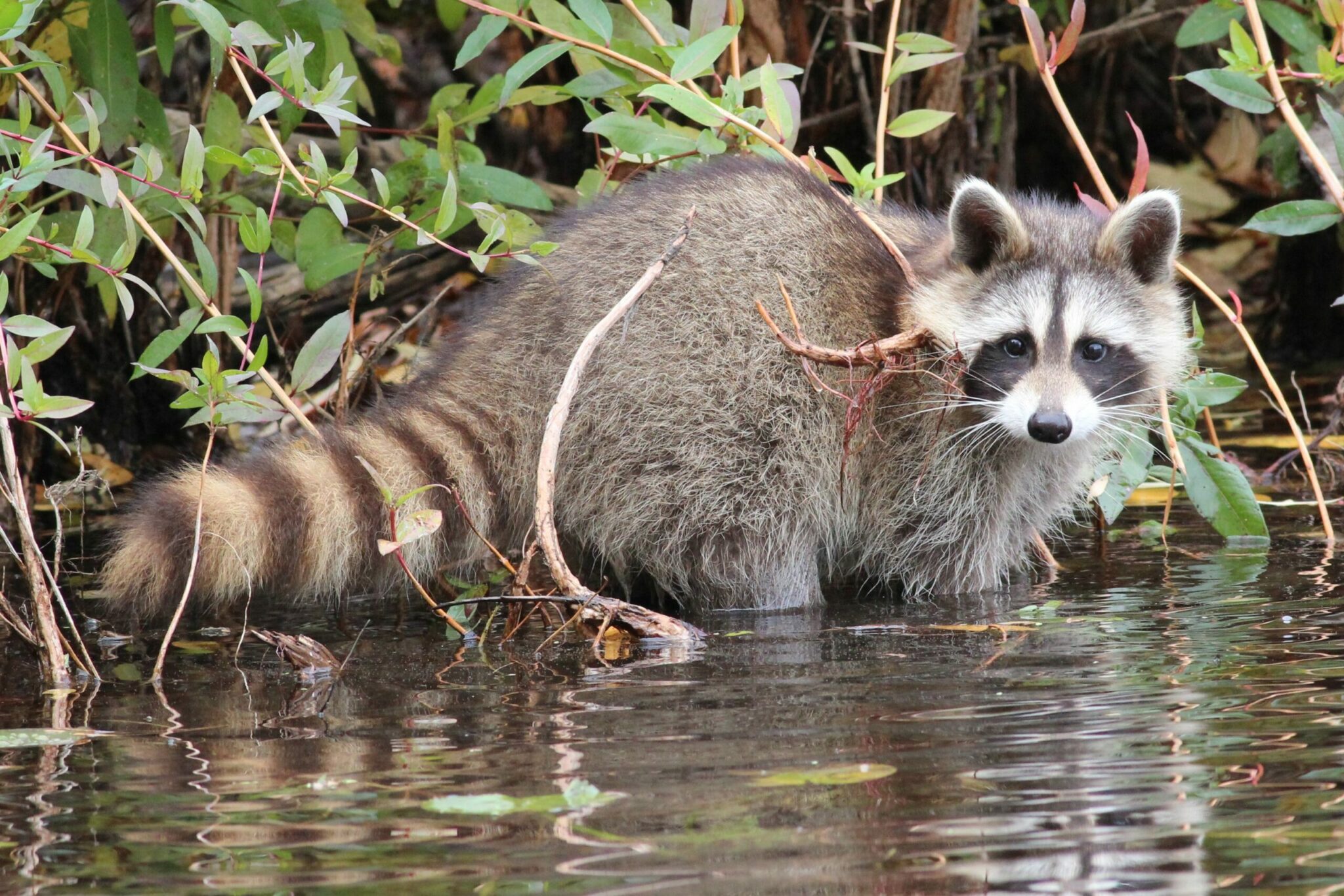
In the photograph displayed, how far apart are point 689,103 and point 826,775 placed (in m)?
2.02

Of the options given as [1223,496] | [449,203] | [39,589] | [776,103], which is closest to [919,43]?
[776,103]

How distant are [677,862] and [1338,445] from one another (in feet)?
12.7

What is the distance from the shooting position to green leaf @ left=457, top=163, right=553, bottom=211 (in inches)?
172

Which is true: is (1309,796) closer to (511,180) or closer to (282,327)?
(511,180)

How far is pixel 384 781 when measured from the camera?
88.5 inches

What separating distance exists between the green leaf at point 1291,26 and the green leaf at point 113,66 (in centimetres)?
333

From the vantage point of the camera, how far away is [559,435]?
135 inches

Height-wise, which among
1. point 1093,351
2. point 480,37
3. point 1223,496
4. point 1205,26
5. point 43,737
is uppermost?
point 1205,26

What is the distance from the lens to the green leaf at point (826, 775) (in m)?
2.20

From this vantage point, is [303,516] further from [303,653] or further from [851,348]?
[851,348]

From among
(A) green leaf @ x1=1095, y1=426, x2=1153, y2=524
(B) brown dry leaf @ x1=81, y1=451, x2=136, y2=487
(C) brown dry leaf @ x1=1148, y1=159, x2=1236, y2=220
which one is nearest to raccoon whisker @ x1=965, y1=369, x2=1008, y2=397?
(A) green leaf @ x1=1095, y1=426, x2=1153, y2=524

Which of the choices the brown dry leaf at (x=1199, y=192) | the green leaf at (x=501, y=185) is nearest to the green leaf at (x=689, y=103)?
the green leaf at (x=501, y=185)

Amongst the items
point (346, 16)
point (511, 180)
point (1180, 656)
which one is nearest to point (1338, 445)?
point (1180, 656)

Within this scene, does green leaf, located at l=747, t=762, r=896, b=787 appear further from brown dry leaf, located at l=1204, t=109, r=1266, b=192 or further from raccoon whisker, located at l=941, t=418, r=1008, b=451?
brown dry leaf, located at l=1204, t=109, r=1266, b=192
